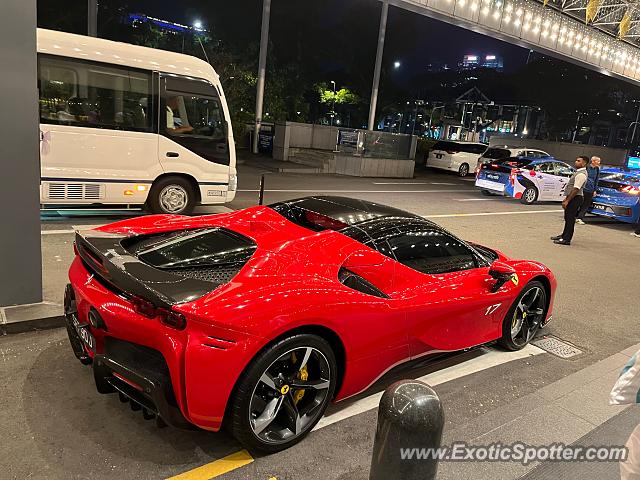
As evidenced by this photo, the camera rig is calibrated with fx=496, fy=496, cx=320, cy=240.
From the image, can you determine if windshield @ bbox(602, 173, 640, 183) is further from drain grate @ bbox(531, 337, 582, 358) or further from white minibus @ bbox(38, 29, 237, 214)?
white minibus @ bbox(38, 29, 237, 214)

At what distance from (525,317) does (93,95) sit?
7223mm

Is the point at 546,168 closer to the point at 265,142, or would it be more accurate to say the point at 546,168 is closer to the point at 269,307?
the point at 265,142

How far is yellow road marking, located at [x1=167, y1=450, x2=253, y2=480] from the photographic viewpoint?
2.62 meters

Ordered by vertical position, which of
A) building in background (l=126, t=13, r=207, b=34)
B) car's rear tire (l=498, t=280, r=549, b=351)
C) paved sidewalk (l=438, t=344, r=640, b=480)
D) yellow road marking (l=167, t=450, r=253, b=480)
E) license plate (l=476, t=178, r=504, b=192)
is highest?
building in background (l=126, t=13, r=207, b=34)

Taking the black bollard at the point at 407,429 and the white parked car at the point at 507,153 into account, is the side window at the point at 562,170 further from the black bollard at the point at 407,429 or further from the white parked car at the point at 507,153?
the black bollard at the point at 407,429

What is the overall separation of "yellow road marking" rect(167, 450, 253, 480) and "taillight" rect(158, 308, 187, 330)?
81 cm

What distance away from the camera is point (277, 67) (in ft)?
102

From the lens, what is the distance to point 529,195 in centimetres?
1667

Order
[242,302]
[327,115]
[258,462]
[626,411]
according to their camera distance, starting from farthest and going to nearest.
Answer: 1. [327,115]
2. [626,411]
3. [258,462]
4. [242,302]

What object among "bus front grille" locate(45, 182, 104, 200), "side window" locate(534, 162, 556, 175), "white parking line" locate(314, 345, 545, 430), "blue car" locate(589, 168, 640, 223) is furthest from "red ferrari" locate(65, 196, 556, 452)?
"side window" locate(534, 162, 556, 175)

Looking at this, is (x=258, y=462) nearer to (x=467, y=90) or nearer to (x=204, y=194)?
(x=204, y=194)

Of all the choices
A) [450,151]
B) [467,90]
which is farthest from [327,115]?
[467,90]

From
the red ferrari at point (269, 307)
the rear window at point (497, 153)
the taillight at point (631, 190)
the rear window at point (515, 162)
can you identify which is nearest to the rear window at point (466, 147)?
the rear window at point (497, 153)

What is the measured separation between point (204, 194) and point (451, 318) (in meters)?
6.51
